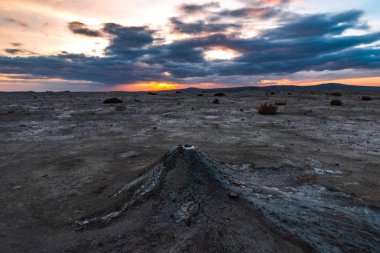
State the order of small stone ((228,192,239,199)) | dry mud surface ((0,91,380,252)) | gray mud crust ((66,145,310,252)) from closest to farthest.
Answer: gray mud crust ((66,145,310,252)), dry mud surface ((0,91,380,252)), small stone ((228,192,239,199))

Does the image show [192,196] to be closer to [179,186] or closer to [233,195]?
[179,186]

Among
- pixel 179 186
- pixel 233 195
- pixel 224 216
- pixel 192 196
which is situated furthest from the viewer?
pixel 179 186

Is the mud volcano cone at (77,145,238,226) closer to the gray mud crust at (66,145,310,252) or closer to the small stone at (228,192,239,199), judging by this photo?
the gray mud crust at (66,145,310,252)

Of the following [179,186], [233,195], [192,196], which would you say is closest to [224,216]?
[233,195]

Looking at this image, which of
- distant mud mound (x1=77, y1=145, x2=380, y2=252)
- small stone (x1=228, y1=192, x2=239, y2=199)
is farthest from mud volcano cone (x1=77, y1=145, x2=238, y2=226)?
small stone (x1=228, y1=192, x2=239, y2=199)

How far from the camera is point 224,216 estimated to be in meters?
4.00

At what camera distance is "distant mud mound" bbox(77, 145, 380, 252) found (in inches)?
144

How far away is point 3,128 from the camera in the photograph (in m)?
14.8

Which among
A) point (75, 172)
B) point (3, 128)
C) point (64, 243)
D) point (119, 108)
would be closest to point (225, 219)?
point (64, 243)

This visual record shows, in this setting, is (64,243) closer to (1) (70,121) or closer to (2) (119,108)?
(1) (70,121)

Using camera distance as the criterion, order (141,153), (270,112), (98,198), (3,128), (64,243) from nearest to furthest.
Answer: (64,243) → (98,198) → (141,153) → (3,128) → (270,112)

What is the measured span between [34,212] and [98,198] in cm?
113

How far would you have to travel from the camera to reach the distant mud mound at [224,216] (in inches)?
144

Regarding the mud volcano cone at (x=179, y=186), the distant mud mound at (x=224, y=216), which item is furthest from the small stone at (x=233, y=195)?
the mud volcano cone at (x=179, y=186)
